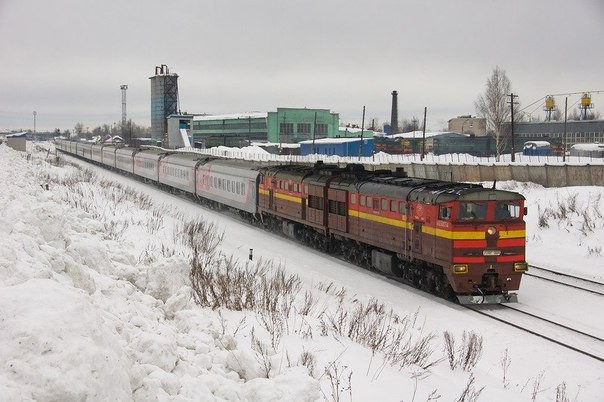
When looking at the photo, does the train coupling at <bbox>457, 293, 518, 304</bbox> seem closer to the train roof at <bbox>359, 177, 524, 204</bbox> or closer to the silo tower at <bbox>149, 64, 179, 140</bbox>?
the train roof at <bbox>359, 177, 524, 204</bbox>

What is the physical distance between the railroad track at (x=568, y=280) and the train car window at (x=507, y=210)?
4220 mm

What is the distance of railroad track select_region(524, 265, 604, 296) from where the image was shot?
19984 millimetres

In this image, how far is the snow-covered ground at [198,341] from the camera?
6.02 m

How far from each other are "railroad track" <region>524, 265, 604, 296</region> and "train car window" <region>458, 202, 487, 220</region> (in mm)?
5138

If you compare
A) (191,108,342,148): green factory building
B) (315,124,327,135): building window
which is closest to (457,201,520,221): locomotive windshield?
(191,108,342,148): green factory building

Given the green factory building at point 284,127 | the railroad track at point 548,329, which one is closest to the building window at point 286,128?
the green factory building at point 284,127

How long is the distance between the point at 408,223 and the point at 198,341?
12012 millimetres

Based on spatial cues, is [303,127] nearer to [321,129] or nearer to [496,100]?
[321,129]

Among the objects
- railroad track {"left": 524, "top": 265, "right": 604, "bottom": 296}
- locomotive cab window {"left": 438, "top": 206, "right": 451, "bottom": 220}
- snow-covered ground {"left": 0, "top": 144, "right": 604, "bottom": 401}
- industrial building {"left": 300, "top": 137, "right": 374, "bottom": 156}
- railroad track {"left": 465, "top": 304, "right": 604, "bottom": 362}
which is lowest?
A: railroad track {"left": 465, "top": 304, "right": 604, "bottom": 362}

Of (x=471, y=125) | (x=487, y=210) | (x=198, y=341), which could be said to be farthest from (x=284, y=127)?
(x=198, y=341)

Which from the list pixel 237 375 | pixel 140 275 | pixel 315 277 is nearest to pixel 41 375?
pixel 237 375

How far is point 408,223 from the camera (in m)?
19.7

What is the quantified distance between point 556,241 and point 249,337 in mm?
21762

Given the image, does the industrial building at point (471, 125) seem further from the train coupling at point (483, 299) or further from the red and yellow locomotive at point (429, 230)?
the train coupling at point (483, 299)
